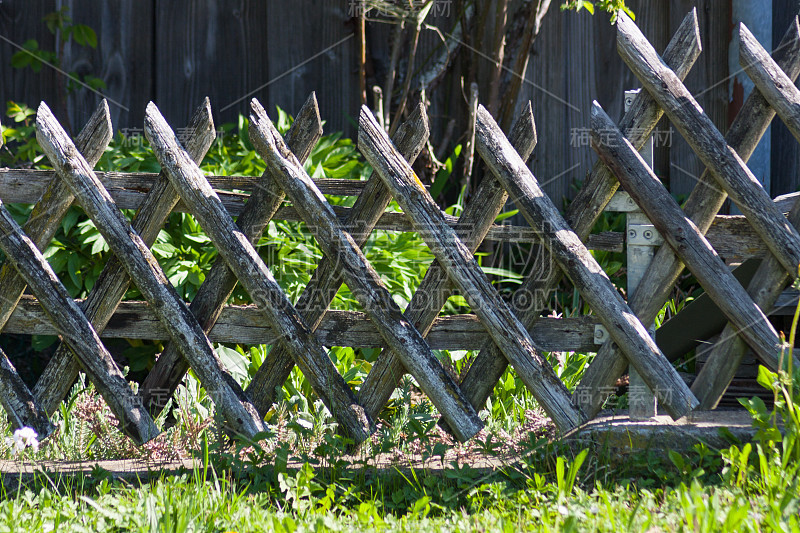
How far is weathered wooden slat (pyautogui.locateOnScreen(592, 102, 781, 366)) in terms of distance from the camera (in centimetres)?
204

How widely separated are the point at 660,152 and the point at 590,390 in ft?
6.44

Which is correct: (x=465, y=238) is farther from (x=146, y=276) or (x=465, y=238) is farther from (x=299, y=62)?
(x=299, y=62)

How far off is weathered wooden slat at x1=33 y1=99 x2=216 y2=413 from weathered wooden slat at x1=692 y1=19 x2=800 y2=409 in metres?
1.64

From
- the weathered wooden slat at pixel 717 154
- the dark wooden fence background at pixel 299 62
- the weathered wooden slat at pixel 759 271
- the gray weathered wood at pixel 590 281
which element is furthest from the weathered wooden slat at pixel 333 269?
the dark wooden fence background at pixel 299 62

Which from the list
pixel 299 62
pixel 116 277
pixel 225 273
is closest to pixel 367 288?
pixel 225 273

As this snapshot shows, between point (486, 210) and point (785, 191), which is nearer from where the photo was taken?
point (486, 210)

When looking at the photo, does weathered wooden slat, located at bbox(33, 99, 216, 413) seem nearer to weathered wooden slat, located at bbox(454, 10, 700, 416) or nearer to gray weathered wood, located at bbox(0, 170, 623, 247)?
gray weathered wood, located at bbox(0, 170, 623, 247)

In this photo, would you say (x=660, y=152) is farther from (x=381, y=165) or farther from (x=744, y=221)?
(x=381, y=165)

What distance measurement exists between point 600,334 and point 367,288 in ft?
2.39

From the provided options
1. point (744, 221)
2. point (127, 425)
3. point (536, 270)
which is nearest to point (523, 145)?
point (536, 270)

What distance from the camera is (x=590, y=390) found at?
2.12 meters

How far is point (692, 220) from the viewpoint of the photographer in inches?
82.9

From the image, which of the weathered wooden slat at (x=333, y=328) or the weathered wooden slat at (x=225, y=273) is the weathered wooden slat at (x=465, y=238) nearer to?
the weathered wooden slat at (x=333, y=328)

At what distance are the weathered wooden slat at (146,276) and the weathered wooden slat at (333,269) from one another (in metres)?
0.09
